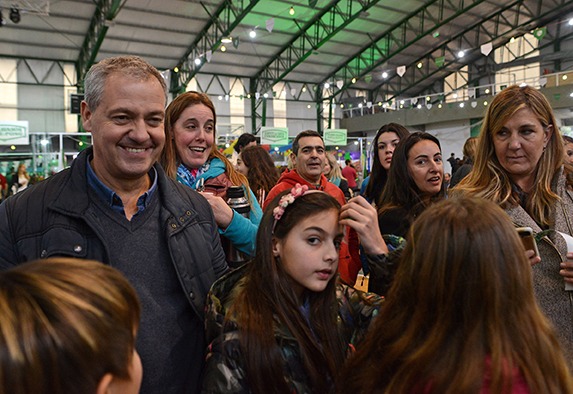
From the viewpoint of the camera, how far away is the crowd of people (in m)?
0.74

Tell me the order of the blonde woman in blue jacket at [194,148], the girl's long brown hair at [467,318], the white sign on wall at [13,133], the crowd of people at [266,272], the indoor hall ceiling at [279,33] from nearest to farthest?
the crowd of people at [266,272], the girl's long brown hair at [467,318], the blonde woman in blue jacket at [194,148], the white sign on wall at [13,133], the indoor hall ceiling at [279,33]


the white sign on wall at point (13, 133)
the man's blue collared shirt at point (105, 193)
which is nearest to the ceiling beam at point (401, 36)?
the white sign on wall at point (13, 133)

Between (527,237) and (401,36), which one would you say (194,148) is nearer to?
(527,237)

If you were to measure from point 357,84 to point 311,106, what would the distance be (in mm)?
2918

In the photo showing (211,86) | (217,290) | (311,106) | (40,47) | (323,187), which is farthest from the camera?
(311,106)

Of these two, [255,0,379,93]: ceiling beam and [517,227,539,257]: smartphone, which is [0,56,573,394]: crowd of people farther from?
[255,0,379,93]: ceiling beam

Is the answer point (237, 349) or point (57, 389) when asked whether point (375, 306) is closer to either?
point (237, 349)

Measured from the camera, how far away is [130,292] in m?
0.82

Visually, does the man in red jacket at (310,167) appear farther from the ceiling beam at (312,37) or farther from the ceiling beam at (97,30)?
the ceiling beam at (312,37)

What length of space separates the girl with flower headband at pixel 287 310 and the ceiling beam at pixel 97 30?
38.0 feet

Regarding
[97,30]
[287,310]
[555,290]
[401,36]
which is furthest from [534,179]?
[401,36]

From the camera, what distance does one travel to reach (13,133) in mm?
12344

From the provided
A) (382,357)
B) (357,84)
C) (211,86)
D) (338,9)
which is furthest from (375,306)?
(357,84)

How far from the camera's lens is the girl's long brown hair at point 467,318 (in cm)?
87
